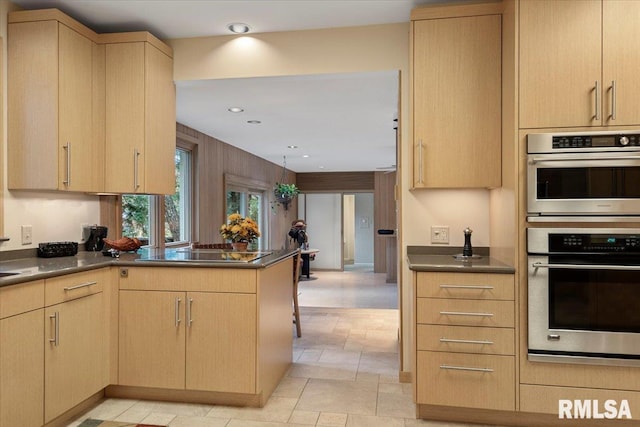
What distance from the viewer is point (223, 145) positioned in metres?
6.05

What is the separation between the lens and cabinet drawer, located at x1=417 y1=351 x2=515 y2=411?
2.30 metres

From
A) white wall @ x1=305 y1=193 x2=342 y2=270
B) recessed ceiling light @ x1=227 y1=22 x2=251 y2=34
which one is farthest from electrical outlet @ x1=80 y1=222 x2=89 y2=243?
white wall @ x1=305 y1=193 x2=342 y2=270

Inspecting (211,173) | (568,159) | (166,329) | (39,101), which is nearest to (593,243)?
(568,159)

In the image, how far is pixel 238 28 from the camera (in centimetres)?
300

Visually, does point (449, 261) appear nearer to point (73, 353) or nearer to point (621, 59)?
point (621, 59)

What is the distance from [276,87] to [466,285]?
2.26 meters

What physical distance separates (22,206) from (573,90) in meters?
3.29

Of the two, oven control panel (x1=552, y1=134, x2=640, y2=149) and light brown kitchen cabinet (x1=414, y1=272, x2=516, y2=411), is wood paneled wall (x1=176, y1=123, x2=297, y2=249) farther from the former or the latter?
oven control panel (x1=552, y1=134, x2=640, y2=149)

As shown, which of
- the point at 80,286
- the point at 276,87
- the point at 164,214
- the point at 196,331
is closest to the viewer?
the point at 80,286

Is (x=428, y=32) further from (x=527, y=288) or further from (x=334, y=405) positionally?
(x=334, y=405)

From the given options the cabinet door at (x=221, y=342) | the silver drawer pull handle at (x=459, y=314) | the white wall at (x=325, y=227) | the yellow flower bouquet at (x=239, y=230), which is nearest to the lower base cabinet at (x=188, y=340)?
the cabinet door at (x=221, y=342)

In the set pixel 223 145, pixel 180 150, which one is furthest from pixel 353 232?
pixel 180 150

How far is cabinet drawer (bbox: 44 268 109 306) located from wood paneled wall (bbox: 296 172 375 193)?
763 cm

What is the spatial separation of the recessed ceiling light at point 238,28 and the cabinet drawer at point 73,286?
5.91ft
